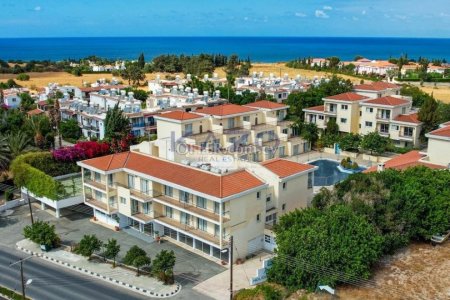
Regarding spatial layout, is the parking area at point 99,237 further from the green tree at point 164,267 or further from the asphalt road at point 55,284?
the asphalt road at point 55,284

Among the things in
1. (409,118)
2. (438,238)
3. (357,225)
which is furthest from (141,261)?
(409,118)

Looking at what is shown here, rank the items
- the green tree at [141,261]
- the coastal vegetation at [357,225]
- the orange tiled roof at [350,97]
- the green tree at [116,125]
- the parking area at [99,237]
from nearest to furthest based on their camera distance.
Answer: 1. the coastal vegetation at [357,225]
2. the green tree at [141,261]
3. the parking area at [99,237]
4. the green tree at [116,125]
5. the orange tiled roof at [350,97]

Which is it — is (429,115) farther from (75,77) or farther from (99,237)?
(75,77)

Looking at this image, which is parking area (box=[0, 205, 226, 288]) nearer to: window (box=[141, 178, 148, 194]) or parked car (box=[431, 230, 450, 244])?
window (box=[141, 178, 148, 194])

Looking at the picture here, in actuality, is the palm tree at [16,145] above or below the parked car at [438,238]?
above

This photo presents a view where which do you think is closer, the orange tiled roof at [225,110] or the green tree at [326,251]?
the green tree at [326,251]

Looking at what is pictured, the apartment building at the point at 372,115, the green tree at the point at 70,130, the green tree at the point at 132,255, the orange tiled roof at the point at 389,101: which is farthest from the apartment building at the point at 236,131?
the green tree at the point at 132,255
